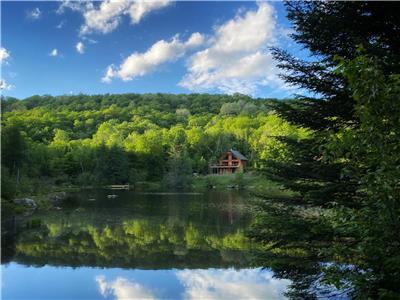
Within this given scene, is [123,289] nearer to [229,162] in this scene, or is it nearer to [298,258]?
[298,258]

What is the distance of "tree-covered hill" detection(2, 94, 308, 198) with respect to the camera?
1532 inches

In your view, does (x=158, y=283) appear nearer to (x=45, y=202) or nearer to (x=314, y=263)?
(x=314, y=263)

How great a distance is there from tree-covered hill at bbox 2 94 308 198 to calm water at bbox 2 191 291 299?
373 cm

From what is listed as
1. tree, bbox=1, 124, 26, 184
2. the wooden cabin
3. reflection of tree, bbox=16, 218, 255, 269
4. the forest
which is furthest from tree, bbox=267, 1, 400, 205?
the wooden cabin

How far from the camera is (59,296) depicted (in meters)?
9.53

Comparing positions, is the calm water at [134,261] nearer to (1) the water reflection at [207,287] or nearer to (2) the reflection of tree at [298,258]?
(1) the water reflection at [207,287]

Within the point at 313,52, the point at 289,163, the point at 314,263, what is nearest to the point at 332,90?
the point at 313,52

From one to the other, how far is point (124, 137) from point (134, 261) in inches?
2777

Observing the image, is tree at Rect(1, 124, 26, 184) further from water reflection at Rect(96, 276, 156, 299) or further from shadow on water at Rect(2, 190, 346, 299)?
water reflection at Rect(96, 276, 156, 299)

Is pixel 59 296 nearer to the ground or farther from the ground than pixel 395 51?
nearer to the ground

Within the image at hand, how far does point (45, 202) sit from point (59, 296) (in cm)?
2032

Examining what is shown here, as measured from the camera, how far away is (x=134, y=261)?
12.5 m

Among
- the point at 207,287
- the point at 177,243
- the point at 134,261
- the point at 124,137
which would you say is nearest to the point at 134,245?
the point at 177,243

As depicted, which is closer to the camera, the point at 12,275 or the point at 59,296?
the point at 59,296
